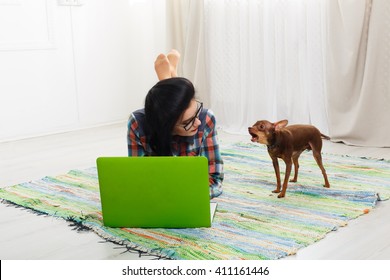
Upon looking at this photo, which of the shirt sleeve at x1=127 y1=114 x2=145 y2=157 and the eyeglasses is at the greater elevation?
the eyeglasses

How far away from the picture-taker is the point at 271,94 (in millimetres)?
3924

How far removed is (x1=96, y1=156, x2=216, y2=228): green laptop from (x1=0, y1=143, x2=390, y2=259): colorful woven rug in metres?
0.04

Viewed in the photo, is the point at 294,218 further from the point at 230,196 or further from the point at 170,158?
the point at 170,158

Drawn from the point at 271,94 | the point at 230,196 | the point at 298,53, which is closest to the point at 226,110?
the point at 271,94

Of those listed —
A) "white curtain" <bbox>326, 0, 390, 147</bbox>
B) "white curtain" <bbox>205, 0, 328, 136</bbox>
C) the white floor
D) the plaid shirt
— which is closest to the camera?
the white floor

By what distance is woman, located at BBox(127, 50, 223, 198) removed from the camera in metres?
2.04

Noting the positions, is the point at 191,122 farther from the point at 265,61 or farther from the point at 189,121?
the point at 265,61

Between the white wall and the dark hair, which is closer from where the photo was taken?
the dark hair

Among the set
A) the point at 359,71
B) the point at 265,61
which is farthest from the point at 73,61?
the point at 359,71

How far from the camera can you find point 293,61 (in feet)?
12.3

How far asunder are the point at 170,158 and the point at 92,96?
263 cm

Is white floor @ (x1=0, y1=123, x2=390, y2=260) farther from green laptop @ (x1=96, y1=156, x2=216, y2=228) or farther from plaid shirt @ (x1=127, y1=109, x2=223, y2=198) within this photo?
plaid shirt @ (x1=127, y1=109, x2=223, y2=198)

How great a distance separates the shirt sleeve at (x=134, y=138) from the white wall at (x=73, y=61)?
6.56 ft

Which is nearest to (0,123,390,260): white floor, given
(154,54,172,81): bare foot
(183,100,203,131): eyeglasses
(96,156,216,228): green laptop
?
(96,156,216,228): green laptop
